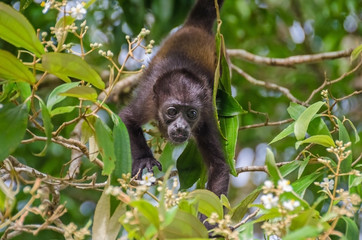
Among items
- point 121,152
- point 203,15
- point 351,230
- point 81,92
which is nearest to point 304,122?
point 351,230

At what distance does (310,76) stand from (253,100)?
0.88 m

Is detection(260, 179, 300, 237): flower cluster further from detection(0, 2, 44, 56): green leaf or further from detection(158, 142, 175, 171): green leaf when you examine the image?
detection(158, 142, 175, 171): green leaf

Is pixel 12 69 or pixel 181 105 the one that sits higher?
pixel 12 69

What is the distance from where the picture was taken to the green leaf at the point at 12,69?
226cm

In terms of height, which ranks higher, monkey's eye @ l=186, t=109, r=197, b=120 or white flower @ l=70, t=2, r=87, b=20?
white flower @ l=70, t=2, r=87, b=20

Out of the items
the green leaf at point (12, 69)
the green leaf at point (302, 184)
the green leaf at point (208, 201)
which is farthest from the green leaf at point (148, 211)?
the green leaf at point (302, 184)

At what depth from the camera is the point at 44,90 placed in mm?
5699

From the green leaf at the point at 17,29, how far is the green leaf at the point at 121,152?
510mm

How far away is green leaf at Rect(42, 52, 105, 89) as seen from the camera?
7.32ft

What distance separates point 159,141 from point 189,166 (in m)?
0.70

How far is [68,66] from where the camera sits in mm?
2266

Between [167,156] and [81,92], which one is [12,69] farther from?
[167,156]

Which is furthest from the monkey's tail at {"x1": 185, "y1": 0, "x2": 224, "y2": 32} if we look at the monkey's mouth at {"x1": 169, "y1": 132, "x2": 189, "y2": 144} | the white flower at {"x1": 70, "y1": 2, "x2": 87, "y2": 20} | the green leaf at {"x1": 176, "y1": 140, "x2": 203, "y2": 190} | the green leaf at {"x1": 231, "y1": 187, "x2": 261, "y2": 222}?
the white flower at {"x1": 70, "y1": 2, "x2": 87, "y2": 20}

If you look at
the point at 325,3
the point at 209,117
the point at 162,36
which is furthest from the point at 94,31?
the point at 325,3
